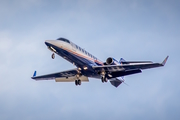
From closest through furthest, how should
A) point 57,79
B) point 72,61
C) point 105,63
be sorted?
point 72,61 < point 105,63 < point 57,79

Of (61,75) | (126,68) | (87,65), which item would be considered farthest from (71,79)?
(126,68)

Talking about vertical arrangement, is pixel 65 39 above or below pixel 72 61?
above

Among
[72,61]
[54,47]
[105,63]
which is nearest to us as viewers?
[54,47]

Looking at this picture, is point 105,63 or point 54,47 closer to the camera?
point 54,47

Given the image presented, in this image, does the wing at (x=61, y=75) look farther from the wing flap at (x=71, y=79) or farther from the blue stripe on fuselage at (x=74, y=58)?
the blue stripe on fuselage at (x=74, y=58)

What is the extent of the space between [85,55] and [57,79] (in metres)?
7.35

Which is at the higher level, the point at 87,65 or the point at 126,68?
the point at 87,65

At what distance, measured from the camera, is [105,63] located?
1307 inches

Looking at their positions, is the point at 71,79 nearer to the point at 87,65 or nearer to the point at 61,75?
the point at 61,75

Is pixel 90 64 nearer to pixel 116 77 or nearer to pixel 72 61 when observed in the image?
pixel 72 61

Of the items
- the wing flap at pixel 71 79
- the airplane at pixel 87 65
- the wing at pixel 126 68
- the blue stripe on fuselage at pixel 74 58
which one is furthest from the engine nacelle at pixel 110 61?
the wing flap at pixel 71 79

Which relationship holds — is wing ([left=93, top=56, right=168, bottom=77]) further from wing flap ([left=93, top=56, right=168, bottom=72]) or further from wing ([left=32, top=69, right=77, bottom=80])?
wing ([left=32, top=69, right=77, bottom=80])

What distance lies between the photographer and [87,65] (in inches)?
1232

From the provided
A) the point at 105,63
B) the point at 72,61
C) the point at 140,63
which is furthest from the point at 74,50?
the point at 140,63
